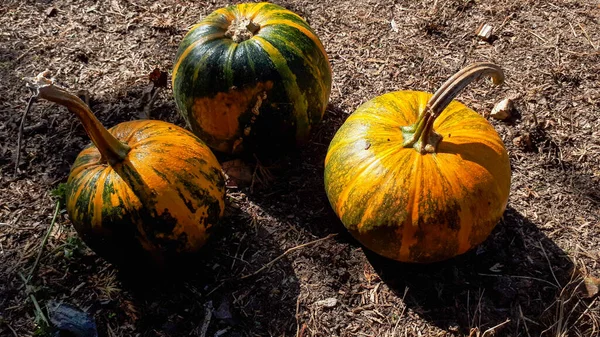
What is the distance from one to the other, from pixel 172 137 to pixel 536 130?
2.95 metres

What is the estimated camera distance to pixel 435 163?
126 inches

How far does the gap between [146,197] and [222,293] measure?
891 mm

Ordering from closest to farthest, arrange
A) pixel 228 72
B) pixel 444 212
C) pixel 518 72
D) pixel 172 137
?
1. pixel 444 212
2. pixel 172 137
3. pixel 228 72
4. pixel 518 72

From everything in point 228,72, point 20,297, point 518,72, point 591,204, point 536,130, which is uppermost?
point 228,72

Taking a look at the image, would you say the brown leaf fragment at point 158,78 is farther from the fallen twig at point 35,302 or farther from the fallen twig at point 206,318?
the fallen twig at point 206,318

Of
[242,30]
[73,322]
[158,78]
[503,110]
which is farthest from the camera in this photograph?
[158,78]

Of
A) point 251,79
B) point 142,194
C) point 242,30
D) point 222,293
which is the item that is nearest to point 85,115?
point 142,194

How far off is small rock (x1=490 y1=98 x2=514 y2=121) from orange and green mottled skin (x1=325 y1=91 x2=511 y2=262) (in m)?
1.25

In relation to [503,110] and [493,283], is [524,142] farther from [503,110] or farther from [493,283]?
[493,283]

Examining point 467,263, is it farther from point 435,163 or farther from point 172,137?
point 172,137

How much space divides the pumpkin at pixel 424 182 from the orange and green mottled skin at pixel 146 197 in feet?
2.89

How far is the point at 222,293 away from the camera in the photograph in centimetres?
362

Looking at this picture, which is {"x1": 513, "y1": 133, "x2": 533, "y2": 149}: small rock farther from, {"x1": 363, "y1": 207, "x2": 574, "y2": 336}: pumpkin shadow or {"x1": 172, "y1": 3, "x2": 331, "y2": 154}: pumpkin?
{"x1": 172, "y1": 3, "x2": 331, "y2": 154}: pumpkin

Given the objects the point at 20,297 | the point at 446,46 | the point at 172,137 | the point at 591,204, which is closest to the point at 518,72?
the point at 446,46
